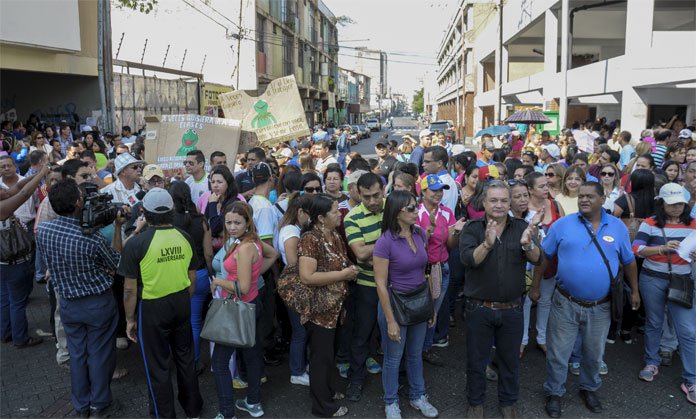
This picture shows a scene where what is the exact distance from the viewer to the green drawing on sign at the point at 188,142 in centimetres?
843

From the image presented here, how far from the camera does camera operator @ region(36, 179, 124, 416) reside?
4.08 m

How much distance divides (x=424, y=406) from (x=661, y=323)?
2417mm

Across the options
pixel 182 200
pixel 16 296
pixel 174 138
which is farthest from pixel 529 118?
pixel 16 296

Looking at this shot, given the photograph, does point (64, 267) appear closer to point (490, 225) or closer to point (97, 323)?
point (97, 323)

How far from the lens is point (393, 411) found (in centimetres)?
426

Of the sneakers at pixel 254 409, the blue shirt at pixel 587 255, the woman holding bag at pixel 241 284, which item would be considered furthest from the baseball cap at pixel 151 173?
the blue shirt at pixel 587 255

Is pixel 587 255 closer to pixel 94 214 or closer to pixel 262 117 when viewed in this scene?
pixel 94 214

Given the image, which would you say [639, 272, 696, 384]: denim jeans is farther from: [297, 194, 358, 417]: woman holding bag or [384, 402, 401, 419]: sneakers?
[297, 194, 358, 417]: woman holding bag

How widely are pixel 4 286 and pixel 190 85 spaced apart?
19.2 metres

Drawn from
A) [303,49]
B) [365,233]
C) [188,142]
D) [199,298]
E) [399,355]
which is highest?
[303,49]

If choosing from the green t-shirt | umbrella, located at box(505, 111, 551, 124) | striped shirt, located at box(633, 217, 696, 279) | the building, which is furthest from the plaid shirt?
umbrella, located at box(505, 111, 551, 124)

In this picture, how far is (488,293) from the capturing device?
398 centimetres

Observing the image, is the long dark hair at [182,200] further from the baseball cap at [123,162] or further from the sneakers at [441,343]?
the sneakers at [441,343]

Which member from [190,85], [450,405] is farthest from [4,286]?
[190,85]
